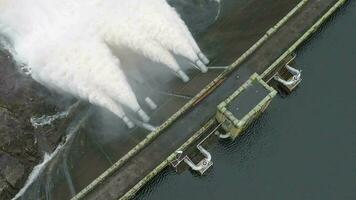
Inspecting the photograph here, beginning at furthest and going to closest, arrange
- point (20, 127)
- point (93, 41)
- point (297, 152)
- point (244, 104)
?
point (93, 41) < point (20, 127) < point (297, 152) < point (244, 104)

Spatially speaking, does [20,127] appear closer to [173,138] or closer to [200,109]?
[173,138]

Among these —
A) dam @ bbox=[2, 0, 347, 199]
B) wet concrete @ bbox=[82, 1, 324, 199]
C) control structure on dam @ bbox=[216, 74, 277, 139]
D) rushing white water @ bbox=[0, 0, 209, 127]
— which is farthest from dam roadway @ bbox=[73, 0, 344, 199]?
rushing white water @ bbox=[0, 0, 209, 127]

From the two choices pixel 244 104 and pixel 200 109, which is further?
pixel 200 109

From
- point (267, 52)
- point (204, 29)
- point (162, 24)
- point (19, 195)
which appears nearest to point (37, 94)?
point (19, 195)

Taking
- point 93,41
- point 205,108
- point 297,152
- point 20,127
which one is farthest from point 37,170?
point 297,152

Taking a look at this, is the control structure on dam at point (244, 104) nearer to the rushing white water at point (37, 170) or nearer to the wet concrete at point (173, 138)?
the wet concrete at point (173, 138)

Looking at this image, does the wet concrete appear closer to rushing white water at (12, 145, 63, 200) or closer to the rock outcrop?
rushing white water at (12, 145, 63, 200)

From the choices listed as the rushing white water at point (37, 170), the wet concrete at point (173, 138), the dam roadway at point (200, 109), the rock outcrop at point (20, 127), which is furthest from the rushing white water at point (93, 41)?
the rushing white water at point (37, 170)
